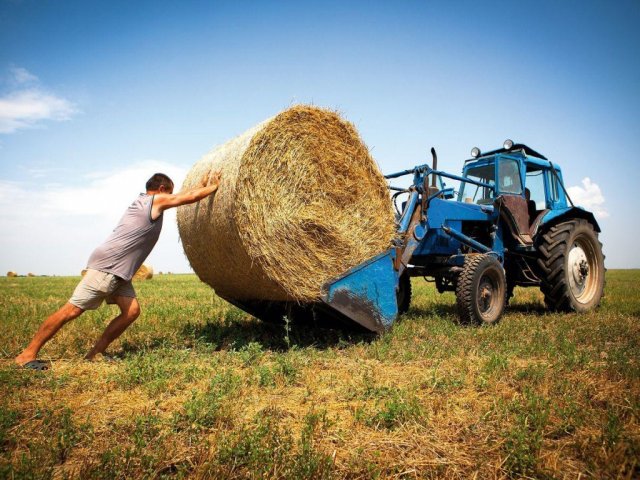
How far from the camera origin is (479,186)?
8.37 meters

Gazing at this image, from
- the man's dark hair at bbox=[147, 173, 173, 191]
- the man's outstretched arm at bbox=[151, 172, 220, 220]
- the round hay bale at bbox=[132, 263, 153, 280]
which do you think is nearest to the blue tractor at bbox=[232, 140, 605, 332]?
the man's outstretched arm at bbox=[151, 172, 220, 220]

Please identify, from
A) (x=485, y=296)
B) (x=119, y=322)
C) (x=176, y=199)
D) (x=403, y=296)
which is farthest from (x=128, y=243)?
(x=485, y=296)

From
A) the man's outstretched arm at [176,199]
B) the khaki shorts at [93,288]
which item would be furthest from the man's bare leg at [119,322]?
the man's outstretched arm at [176,199]

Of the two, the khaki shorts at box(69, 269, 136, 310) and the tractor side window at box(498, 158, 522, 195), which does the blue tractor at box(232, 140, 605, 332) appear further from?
the khaki shorts at box(69, 269, 136, 310)

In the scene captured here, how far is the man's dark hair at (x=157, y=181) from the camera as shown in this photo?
16.7 ft

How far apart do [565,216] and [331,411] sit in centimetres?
742

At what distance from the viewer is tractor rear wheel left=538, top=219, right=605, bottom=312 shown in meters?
8.23

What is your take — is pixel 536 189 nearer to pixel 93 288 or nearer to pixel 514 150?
pixel 514 150

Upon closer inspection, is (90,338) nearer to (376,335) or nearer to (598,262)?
(376,335)

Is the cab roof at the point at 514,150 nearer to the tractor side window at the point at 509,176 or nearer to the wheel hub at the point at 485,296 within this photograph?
the tractor side window at the point at 509,176

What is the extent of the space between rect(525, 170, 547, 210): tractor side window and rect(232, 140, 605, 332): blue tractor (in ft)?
0.06

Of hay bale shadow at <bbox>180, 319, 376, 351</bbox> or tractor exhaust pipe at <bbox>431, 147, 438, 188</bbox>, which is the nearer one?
hay bale shadow at <bbox>180, 319, 376, 351</bbox>

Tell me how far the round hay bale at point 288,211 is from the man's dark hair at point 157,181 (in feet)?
1.44

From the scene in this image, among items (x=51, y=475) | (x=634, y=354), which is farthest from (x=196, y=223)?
(x=634, y=354)
